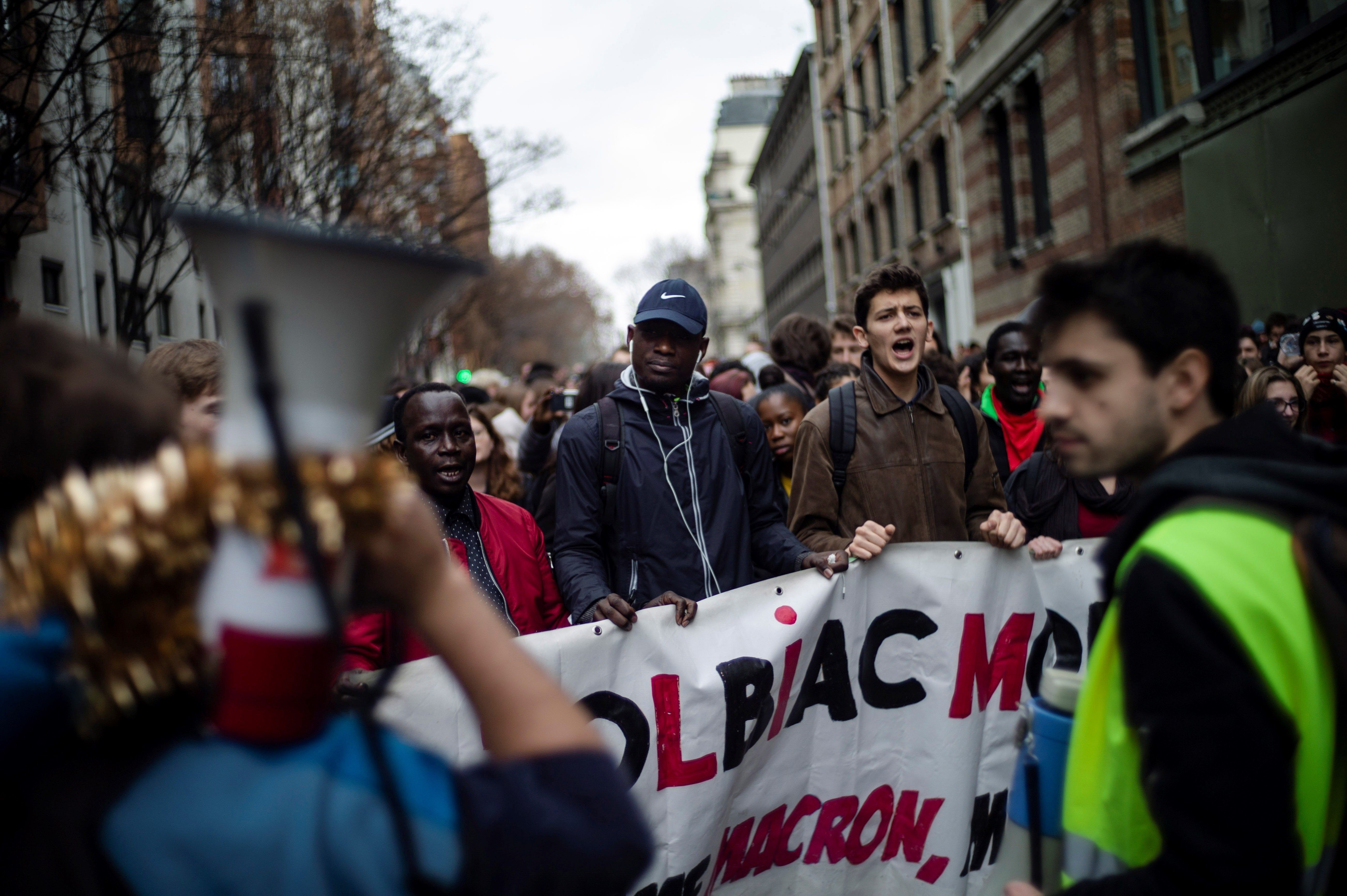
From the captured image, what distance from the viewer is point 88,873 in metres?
1.02

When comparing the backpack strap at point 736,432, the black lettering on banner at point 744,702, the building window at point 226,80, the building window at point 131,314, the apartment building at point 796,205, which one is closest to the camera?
the black lettering on banner at point 744,702

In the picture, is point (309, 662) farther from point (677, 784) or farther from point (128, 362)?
point (677, 784)

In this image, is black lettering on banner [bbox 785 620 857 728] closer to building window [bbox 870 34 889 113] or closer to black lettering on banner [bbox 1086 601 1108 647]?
black lettering on banner [bbox 1086 601 1108 647]

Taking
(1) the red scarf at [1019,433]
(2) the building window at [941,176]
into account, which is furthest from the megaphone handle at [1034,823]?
(2) the building window at [941,176]

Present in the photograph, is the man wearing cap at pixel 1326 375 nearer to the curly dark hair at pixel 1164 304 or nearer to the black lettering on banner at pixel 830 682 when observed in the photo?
the black lettering on banner at pixel 830 682

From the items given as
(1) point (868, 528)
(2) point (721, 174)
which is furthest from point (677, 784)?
(2) point (721, 174)

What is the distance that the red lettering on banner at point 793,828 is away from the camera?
3373 millimetres

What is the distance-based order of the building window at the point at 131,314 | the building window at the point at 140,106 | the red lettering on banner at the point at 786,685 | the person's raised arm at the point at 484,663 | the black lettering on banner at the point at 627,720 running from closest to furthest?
the person's raised arm at the point at 484,663 < the black lettering on banner at the point at 627,720 < the red lettering on banner at the point at 786,685 < the building window at the point at 140,106 < the building window at the point at 131,314

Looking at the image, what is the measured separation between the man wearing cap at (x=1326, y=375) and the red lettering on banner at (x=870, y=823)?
12.4ft

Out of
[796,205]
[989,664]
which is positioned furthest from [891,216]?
[989,664]

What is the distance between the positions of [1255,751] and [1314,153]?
1078cm

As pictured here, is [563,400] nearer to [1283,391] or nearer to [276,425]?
[1283,391]

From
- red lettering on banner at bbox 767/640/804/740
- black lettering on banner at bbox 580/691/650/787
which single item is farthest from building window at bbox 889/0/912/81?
black lettering on banner at bbox 580/691/650/787

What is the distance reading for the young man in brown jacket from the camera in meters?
3.96
